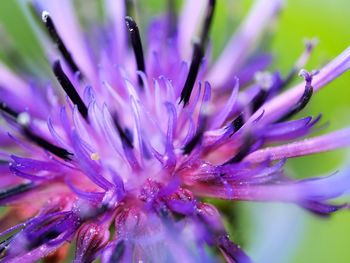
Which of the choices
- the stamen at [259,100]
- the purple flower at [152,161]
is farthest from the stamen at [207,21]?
the stamen at [259,100]

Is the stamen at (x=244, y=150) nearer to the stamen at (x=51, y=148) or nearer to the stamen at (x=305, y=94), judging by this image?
the stamen at (x=305, y=94)

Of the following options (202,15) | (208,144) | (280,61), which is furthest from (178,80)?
(280,61)

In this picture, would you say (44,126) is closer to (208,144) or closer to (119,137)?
(119,137)

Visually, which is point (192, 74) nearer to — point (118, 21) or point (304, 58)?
point (304, 58)

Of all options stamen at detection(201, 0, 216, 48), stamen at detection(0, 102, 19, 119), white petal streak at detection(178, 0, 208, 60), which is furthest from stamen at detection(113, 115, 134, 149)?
white petal streak at detection(178, 0, 208, 60)

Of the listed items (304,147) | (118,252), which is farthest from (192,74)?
(118,252)

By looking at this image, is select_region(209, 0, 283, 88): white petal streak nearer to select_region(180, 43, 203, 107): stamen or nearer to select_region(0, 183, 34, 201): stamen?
select_region(180, 43, 203, 107): stamen
